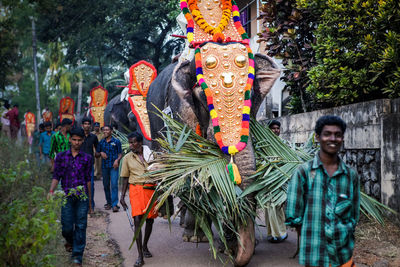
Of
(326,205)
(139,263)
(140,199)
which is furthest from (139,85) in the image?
(326,205)

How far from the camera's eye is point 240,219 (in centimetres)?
448

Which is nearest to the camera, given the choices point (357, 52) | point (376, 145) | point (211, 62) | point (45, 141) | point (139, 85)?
point (211, 62)

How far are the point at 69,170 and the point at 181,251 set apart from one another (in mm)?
1695

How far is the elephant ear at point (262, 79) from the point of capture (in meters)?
5.57

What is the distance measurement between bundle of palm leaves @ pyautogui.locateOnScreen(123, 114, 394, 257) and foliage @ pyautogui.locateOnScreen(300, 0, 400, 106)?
2315mm

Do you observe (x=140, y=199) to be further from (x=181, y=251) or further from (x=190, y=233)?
(x=190, y=233)

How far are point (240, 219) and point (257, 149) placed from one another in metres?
0.99

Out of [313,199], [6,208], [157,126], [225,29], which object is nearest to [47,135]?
[157,126]

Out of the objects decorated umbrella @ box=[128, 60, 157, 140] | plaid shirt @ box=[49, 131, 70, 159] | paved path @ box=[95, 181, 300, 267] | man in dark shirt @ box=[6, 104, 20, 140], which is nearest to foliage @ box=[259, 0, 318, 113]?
decorated umbrella @ box=[128, 60, 157, 140]

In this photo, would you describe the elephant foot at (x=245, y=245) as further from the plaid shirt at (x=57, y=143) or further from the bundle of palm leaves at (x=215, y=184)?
the plaid shirt at (x=57, y=143)

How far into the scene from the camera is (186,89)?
18.5 ft

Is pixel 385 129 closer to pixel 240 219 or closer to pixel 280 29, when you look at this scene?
pixel 240 219

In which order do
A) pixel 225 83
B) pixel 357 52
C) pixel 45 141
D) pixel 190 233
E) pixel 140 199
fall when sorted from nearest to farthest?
pixel 225 83, pixel 140 199, pixel 190 233, pixel 357 52, pixel 45 141

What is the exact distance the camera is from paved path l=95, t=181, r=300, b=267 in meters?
5.18
